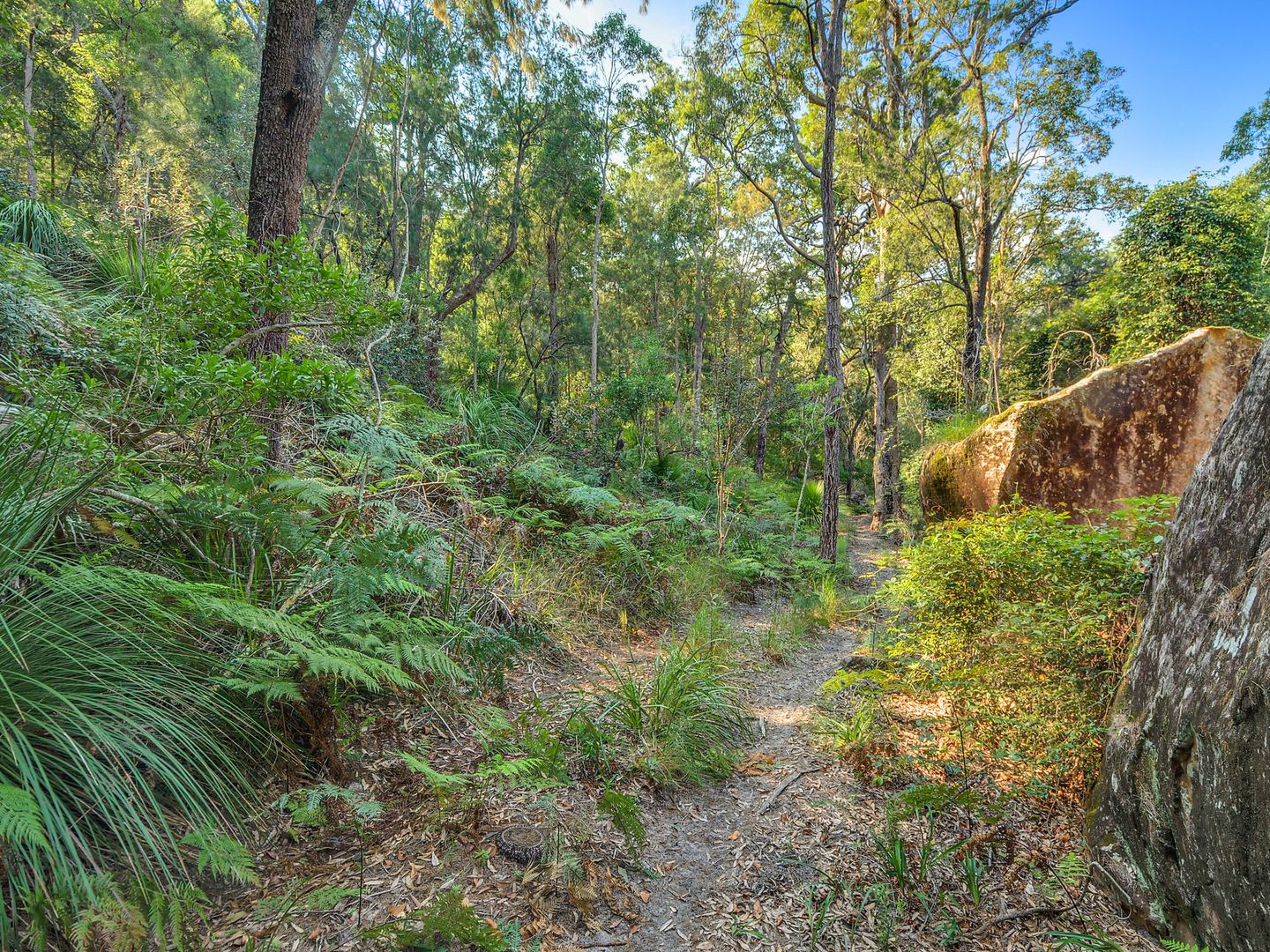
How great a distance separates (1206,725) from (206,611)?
3.61 metres

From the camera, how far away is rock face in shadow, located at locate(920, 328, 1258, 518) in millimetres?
4797

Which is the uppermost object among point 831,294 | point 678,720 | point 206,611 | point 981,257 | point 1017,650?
point 981,257

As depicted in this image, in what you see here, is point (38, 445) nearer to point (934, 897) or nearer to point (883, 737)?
point (934, 897)

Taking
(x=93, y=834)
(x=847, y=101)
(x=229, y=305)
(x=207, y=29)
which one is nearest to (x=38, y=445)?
(x=229, y=305)

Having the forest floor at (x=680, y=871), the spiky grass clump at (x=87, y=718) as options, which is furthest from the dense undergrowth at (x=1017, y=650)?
the spiky grass clump at (x=87, y=718)

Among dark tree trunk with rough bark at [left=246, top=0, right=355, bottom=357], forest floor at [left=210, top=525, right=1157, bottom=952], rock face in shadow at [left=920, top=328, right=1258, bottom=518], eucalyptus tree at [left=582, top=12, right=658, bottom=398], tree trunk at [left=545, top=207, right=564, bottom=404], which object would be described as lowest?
forest floor at [left=210, top=525, right=1157, bottom=952]

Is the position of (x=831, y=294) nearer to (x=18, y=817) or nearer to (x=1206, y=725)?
(x=1206, y=725)

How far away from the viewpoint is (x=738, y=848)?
98.4 inches

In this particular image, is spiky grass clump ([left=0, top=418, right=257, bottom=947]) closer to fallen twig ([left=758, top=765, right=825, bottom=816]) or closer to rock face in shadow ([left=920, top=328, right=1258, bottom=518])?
fallen twig ([left=758, top=765, right=825, bottom=816])

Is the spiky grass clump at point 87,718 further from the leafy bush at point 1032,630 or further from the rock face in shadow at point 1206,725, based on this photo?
the leafy bush at point 1032,630

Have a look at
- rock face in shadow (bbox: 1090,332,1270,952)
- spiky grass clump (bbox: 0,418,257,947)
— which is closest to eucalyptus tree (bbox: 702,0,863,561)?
rock face in shadow (bbox: 1090,332,1270,952)

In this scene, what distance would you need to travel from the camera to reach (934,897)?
2.09 meters

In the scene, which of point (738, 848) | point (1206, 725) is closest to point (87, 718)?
point (738, 848)

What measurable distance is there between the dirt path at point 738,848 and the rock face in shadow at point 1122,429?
3249 millimetres
